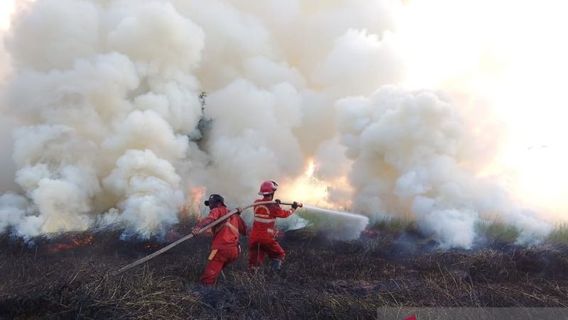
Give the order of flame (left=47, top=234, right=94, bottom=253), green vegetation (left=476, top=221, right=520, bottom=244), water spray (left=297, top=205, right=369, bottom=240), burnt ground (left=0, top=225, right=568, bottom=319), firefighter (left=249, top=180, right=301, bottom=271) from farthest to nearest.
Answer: water spray (left=297, top=205, right=369, bottom=240) < green vegetation (left=476, top=221, right=520, bottom=244) < flame (left=47, top=234, right=94, bottom=253) < firefighter (left=249, top=180, right=301, bottom=271) < burnt ground (left=0, top=225, right=568, bottom=319)

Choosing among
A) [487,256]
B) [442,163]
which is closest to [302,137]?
[442,163]

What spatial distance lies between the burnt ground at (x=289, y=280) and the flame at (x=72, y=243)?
2.1 inches

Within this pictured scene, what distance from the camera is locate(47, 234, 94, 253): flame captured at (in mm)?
12484

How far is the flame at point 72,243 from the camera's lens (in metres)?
12.5

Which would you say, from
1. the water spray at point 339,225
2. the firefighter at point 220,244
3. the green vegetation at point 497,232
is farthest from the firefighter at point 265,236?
the green vegetation at point 497,232

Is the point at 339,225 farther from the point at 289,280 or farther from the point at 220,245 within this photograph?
the point at 220,245

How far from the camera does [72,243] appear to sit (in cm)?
1277

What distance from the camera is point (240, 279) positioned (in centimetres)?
830

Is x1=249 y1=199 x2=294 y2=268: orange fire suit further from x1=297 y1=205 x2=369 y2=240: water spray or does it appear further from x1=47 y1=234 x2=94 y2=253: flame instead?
x1=47 y1=234 x2=94 y2=253: flame

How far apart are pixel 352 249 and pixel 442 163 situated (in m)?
4.88

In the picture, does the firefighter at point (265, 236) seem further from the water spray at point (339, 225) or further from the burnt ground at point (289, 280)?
the water spray at point (339, 225)

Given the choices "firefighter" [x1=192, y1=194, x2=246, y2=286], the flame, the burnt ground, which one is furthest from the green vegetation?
the flame

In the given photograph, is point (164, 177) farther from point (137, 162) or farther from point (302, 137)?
point (302, 137)

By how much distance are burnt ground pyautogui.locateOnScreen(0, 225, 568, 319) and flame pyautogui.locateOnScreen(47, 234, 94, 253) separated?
53 millimetres
